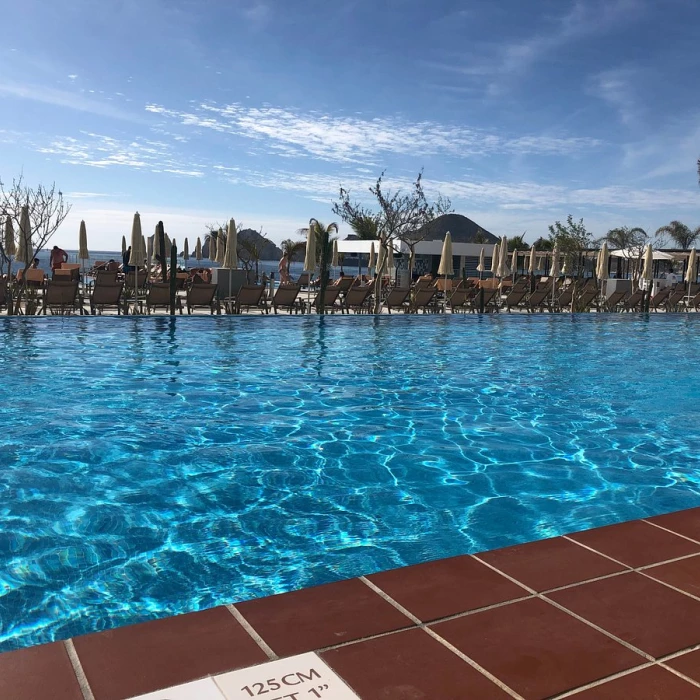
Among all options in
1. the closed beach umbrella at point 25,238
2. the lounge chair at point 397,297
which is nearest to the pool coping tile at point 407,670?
the closed beach umbrella at point 25,238

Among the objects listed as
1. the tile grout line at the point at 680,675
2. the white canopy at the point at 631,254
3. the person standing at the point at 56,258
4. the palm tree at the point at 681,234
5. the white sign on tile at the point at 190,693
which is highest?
the palm tree at the point at 681,234

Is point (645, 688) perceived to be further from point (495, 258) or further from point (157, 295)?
point (495, 258)

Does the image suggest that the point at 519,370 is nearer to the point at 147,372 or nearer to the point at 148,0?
the point at 147,372

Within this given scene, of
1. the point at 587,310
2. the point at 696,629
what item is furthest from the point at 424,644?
the point at 587,310

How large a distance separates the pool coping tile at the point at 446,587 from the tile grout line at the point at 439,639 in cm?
1

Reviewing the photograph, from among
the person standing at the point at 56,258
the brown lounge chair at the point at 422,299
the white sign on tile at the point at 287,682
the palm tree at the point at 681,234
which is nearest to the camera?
the white sign on tile at the point at 287,682

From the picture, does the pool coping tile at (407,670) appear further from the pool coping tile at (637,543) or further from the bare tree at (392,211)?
the bare tree at (392,211)

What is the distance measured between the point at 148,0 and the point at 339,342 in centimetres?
688

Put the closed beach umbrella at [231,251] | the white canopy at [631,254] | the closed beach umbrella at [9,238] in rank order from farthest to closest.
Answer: the white canopy at [631,254] → the closed beach umbrella at [231,251] → the closed beach umbrella at [9,238]

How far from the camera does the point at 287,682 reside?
1.70 meters

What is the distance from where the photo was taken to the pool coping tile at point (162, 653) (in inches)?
67.3

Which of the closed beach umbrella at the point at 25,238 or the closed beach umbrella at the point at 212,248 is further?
the closed beach umbrella at the point at 212,248

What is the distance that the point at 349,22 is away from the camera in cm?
1536

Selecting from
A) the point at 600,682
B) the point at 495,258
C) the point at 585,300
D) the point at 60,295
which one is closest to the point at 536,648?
the point at 600,682
